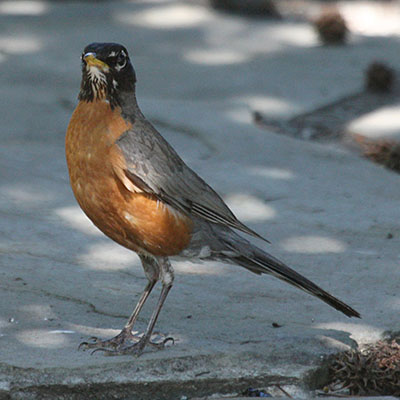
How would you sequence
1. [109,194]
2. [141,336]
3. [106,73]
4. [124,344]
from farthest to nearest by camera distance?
[141,336]
[124,344]
[106,73]
[109,194]

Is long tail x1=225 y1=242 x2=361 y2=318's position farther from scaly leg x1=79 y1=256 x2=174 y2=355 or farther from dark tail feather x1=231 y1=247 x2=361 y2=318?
scaly leg x1=79 y1=256 x2=174 y2=355

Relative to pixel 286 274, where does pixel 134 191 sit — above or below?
above

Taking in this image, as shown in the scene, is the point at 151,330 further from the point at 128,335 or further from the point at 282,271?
the point at 282,271

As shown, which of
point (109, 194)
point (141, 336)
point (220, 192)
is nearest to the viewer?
point (109, 194)

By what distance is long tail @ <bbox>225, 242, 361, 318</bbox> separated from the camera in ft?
12.4

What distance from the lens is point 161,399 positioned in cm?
347

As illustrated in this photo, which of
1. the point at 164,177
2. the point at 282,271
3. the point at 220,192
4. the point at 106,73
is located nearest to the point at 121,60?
the point at 106,73

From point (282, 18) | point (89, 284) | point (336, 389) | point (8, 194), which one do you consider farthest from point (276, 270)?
point (282, 18)

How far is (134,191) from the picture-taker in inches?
141

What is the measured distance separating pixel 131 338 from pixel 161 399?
0.40 m

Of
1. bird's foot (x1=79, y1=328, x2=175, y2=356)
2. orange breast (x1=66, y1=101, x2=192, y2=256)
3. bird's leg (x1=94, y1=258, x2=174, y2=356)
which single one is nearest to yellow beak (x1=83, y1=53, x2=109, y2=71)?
orange breast (x1=66, y1=101, x2=192, y2=256)

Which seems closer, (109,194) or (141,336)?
(109,194)

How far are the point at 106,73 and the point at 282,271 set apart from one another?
110 centimetres

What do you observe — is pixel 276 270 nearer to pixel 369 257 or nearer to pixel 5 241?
pixel 369 257
